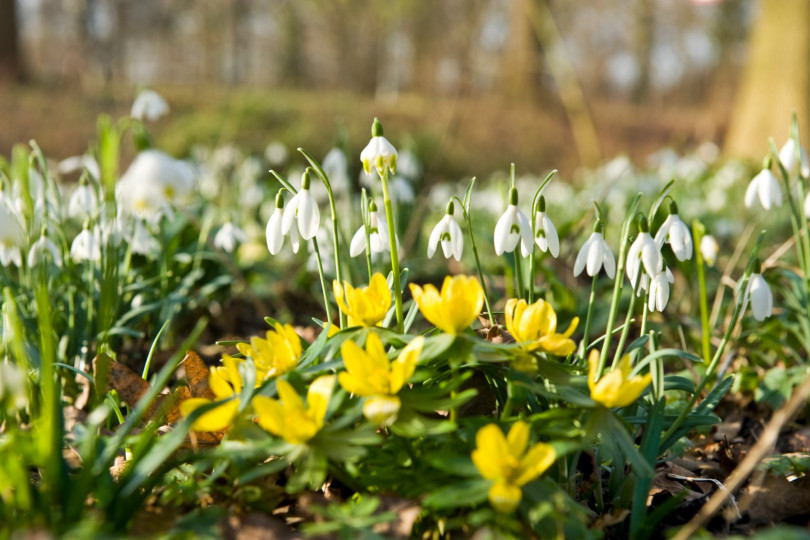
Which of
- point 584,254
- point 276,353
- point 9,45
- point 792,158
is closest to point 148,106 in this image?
point 276,353

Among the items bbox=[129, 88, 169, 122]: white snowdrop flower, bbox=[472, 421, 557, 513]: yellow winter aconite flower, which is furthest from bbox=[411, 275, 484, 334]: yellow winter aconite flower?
bbox=[129, 88, 169, 122]: white snowdrop flower

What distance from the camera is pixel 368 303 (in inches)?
49.9

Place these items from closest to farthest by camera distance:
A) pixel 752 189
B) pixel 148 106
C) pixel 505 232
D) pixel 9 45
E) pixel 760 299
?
1. pixel 505 232
2. pixel 760 299
3. pixel 752 189
4. pixel 148 106
5. pixel 9 45

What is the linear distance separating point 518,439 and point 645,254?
19.4 inches

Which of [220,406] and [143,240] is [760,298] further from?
[143,240]

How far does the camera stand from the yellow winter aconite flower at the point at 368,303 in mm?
1266

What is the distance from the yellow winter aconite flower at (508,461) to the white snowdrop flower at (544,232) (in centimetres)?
48

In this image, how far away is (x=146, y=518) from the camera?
1133 mm

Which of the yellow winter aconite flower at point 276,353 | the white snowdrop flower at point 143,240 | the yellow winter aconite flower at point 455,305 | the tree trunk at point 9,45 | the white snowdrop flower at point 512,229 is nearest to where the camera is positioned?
the yellow winter aconite flower at point 455,305

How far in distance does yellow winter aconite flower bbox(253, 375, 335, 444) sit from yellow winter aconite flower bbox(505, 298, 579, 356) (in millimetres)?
350

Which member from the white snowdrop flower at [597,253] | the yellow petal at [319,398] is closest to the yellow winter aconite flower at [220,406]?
the yellow petal at [319,398]

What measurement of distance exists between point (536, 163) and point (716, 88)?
31.1 ft

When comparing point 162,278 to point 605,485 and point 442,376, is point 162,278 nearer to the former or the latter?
point 442,376

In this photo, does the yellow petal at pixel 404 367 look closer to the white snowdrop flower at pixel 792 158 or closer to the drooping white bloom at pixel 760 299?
the drooping white bloom at pixel 760 299
